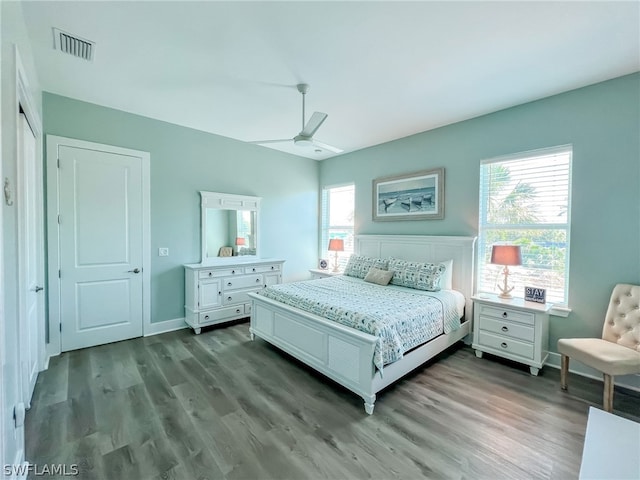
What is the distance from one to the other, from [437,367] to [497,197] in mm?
2137

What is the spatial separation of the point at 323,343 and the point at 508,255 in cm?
216

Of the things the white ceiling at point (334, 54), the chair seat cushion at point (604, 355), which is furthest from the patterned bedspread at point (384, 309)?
the white ceiling at point (334, 54)

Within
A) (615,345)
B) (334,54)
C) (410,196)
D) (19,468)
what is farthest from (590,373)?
(19,468)

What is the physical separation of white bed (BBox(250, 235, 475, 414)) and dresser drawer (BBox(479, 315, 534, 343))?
0.35 metres

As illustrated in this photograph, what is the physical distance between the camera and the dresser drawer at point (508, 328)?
9.16ft

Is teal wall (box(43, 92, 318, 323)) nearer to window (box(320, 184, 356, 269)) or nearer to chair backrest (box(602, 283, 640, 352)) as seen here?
window (box(320, 184, 356, 269))

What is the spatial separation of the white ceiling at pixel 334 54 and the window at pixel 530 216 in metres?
0.72

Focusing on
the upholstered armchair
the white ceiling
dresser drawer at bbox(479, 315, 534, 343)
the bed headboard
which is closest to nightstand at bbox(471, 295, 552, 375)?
dresser drawer at bbox(479, 315, 534, 343)

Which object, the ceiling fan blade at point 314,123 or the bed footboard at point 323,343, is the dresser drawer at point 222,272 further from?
the ceiling fan blade at point 314,123

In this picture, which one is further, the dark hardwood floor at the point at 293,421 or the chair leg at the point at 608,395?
the chair leg at the point at 608,395

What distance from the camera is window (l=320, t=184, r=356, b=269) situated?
206 inches

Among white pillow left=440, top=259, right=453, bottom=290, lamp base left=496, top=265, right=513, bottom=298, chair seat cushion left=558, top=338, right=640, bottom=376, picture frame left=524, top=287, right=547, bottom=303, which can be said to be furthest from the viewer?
white pillow left=440, top=259, right=453, bottom=290

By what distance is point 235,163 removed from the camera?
4.47 m

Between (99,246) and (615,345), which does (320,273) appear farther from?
(615,345)
